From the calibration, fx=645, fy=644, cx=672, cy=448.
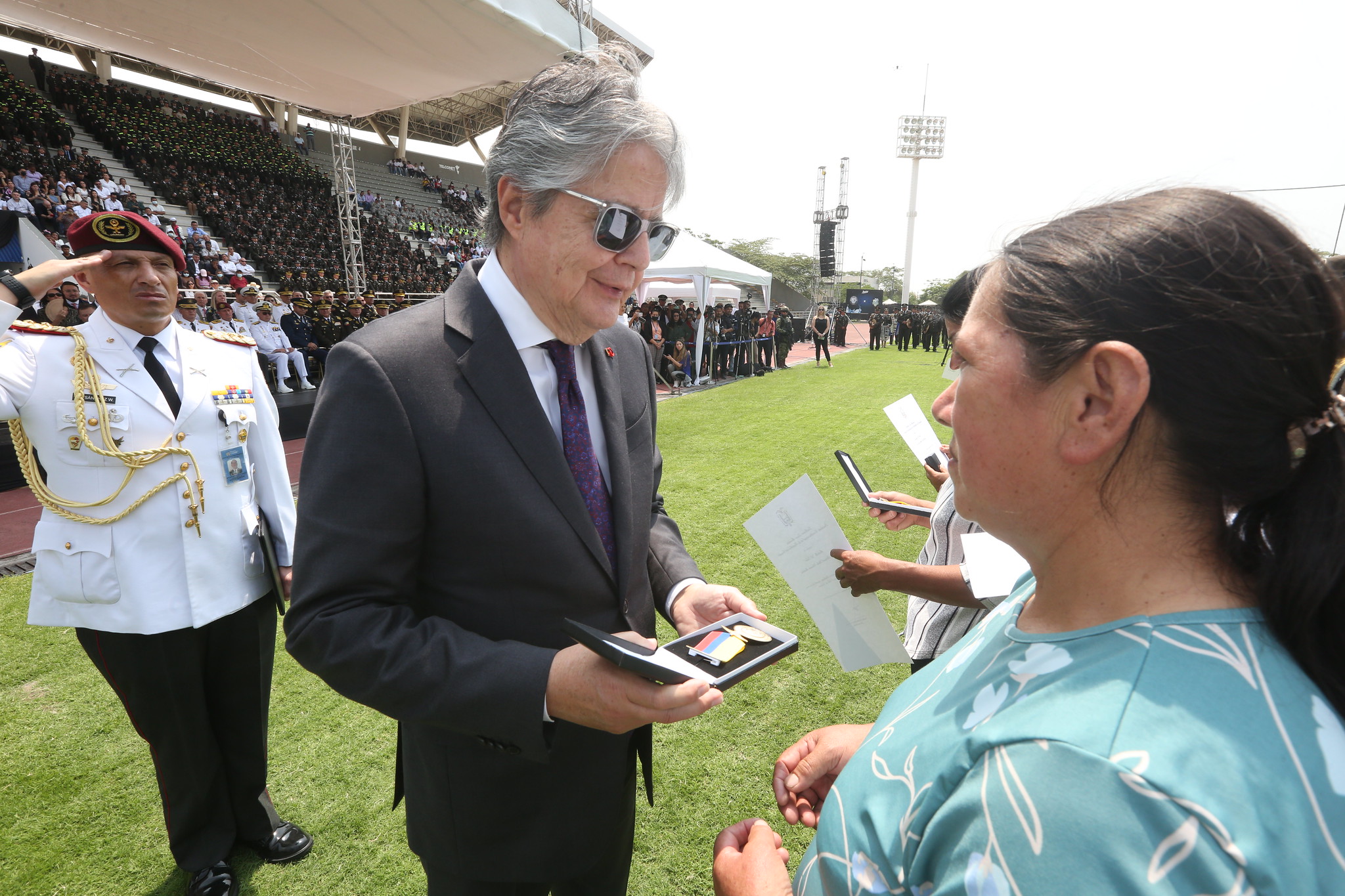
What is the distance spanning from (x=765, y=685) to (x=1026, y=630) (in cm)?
291

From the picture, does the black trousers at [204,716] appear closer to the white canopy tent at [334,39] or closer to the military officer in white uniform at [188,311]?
the military officer in white uniform at [188,311]

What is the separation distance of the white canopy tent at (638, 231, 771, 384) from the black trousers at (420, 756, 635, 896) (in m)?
14.1

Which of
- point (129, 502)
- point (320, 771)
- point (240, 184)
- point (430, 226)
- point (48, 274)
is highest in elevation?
point (240, 184)

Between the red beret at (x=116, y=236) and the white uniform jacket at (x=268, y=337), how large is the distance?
10949 mm

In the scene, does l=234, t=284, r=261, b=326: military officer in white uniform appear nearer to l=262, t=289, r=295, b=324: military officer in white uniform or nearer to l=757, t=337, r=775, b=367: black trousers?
l=262, t=289, r=295, b=324: military officer in white uniform

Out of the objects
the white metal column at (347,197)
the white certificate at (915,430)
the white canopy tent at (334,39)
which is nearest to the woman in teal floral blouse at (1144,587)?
the white certificate at (915,430)

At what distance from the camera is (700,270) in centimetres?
1576

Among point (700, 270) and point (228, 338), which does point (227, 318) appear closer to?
point (700, 270)

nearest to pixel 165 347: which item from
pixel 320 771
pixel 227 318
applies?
pixel 320 771

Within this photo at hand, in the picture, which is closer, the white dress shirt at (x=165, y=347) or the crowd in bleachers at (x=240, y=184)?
the white dress shirt at (x=165, y=347)

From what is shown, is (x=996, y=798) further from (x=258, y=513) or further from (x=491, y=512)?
(x=258, y=513)

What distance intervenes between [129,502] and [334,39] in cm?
1678

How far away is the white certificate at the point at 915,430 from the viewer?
2.59 meters

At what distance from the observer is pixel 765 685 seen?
357 centimetres
